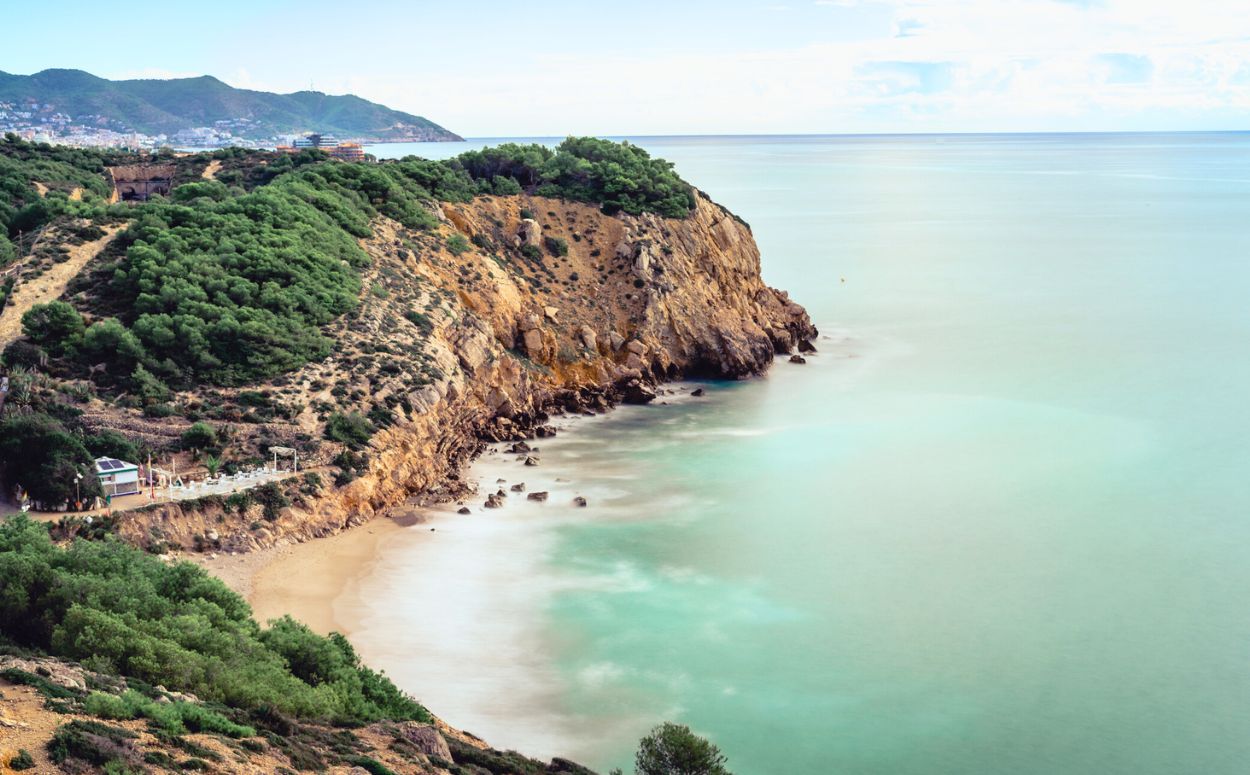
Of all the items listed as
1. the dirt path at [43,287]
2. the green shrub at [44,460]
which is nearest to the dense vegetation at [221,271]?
the green shrub at [44,460]

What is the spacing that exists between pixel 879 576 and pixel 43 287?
3231 cm


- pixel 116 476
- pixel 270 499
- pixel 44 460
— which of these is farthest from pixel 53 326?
pixel 270 499

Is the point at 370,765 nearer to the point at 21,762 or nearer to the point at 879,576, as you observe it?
the point at 21,762

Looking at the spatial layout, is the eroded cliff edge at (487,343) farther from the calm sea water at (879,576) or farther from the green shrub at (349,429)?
the calm sea water at (879,576)

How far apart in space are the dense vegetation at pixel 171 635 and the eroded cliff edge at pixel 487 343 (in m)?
7.38

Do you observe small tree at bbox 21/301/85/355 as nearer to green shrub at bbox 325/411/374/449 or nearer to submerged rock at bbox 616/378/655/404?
green shrub at bbox 325/411/374/449

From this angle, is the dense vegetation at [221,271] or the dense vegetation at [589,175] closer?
the dense vegetation at [221,271]

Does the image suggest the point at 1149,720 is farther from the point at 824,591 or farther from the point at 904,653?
the point at 824,591

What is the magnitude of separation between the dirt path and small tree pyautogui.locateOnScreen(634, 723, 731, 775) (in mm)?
29001

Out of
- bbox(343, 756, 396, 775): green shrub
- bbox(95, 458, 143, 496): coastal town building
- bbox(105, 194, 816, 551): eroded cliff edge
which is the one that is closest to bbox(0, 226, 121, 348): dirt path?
bbox(105, 194, 816, 551): eroded cliff edge

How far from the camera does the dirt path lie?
41.7 m

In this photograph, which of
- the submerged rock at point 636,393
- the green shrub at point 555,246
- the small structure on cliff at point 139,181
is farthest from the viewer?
the small structure on cliff at point 139,181

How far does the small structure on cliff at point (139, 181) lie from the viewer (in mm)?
77062

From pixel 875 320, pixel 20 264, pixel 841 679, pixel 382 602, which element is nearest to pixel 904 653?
pixel 841 679
